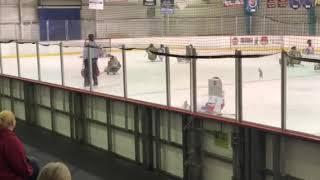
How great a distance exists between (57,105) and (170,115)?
3.45m

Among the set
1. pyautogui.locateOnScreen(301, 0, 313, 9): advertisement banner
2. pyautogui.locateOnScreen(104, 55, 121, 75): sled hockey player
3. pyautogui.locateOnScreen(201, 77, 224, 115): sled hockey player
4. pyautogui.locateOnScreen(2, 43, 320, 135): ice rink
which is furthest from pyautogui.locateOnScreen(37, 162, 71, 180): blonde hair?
pyautogui.locateOnScreen(301, 0, 313, 9): advertisement banner

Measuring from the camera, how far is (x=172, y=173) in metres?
7.27

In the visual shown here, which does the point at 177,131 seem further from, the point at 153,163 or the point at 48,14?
the point at 48,14

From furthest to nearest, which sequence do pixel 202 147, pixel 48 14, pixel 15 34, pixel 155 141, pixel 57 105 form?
pixel 48 14, pixel 15 34, pixel 57 105, pixel 155 141, pixel 202 147

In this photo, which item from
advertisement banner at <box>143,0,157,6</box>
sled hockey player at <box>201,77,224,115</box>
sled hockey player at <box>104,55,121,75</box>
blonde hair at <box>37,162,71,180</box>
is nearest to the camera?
blonde hair at <box>37,162,71,180</box>

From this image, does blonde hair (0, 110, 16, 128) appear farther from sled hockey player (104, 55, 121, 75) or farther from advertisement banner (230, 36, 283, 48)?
advertisement banner (230, 36, 283, 48)

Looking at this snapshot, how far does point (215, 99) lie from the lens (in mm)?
6586

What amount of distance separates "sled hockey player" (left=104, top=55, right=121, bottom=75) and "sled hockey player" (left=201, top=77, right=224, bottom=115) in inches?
96.4

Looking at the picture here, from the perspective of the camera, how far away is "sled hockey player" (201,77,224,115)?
6.48 metres

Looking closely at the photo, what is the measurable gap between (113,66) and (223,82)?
2.81 metres

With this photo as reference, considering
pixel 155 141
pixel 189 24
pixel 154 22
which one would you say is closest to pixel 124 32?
pixel 154 22

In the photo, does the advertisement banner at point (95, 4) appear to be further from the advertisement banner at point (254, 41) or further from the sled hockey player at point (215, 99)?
the sled hockey player at point (215, 99)

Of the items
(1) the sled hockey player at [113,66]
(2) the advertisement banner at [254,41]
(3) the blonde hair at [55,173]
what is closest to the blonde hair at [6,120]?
(3) the blonde hair at [55,173]

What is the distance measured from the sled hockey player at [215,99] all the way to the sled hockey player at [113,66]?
2.45 m
